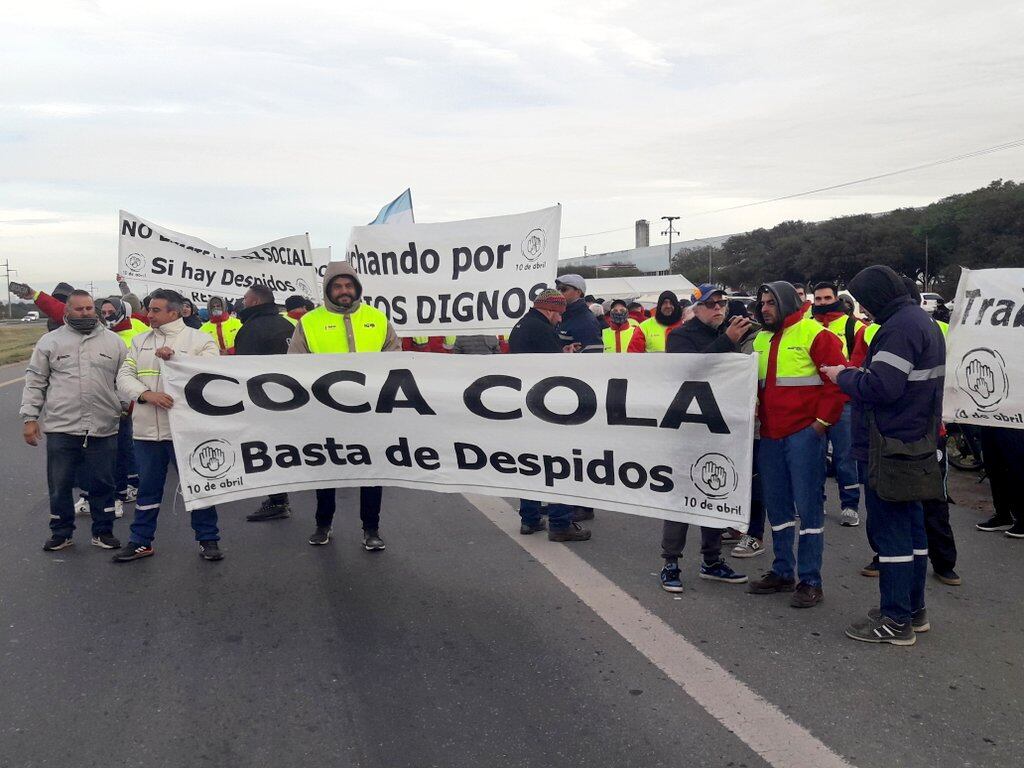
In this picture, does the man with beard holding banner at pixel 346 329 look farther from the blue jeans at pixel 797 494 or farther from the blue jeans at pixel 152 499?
the blue jeans at pixel 797 494

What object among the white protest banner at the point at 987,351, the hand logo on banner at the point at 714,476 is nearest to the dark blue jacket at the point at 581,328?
the hand logo on banner at the point at 714,476

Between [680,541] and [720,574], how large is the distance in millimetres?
501

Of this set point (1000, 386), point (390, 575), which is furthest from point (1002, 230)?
point (390, 575)

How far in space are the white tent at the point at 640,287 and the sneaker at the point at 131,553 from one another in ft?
104

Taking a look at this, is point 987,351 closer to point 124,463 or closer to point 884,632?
point 884,632

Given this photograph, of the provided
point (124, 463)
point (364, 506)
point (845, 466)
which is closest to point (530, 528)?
point (364, 506)

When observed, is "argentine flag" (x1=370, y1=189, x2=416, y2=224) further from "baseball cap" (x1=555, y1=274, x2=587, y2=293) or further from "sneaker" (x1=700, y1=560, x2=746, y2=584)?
"sneaker" (x1=700, y1=560, x2=746, y2=584)

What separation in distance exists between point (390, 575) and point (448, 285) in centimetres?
297

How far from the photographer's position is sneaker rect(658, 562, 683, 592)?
5297 mm

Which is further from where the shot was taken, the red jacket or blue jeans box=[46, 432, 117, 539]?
blue jeans box=[46, 432, 117, 539]

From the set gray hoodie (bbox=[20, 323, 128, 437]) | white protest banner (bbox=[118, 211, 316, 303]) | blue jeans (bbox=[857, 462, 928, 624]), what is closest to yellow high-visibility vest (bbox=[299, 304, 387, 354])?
gray hoodie (bbox=[20, 323, 128, 437])

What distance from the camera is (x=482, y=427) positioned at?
210 inches

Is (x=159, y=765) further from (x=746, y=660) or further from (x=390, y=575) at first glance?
(x=746, y=660)

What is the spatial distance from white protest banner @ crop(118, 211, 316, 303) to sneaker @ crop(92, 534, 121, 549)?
218 inches
